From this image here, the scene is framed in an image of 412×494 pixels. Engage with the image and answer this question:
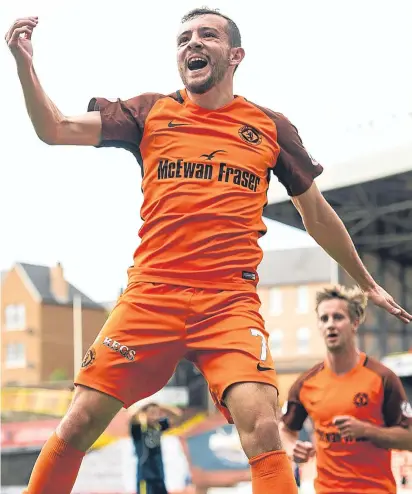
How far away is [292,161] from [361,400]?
91.1 inches

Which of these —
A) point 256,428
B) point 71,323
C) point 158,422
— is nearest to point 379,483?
point 256,428

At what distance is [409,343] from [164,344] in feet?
92.1

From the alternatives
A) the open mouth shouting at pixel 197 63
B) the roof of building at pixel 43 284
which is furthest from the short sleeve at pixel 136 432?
the roof of building at pixel 43 284

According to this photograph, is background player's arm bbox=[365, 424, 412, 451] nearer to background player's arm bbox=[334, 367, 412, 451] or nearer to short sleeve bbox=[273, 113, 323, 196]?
background player's arm bbox=[334, 367, 412, 451]

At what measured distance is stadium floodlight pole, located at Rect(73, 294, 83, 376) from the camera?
22.2 meters

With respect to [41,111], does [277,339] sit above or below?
above

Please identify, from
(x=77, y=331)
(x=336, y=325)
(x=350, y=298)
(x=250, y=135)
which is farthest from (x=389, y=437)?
(x=77, y=331)

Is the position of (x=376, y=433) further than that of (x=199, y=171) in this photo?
Yes

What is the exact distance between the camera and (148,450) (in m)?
10.4

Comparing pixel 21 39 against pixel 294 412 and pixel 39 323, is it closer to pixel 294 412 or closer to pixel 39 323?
pixel 294 412

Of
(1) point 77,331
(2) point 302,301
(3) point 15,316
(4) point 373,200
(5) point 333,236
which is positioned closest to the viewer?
(5) point 333,236

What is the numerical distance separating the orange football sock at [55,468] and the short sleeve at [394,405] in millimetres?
2698

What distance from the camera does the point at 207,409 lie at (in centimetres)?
2389

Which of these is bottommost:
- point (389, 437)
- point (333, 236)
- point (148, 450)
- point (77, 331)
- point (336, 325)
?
point (148, 450)
